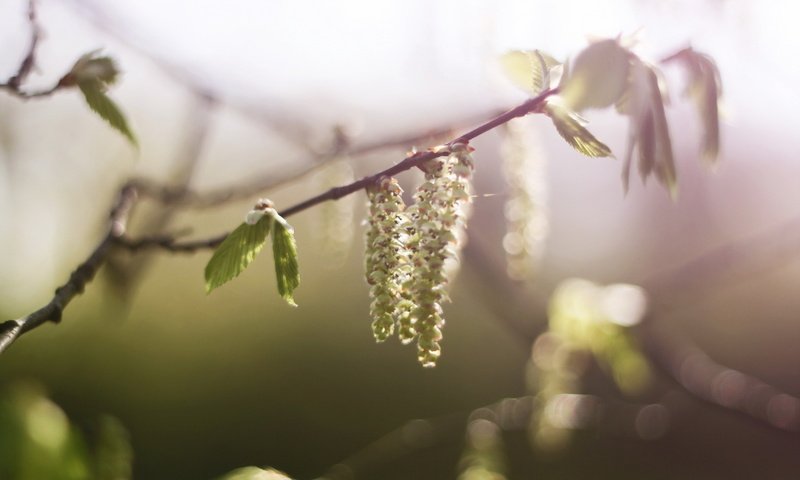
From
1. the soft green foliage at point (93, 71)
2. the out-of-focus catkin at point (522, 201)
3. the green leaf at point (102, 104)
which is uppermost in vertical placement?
the out-of-focus catkin at point (522, 201)

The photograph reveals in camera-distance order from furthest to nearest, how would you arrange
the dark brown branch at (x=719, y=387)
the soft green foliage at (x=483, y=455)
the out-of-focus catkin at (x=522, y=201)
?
1. the dark brown branch at (x=719, y=387)
2. the out-of-focus catkin at (x=522, y=201)
3. the soft green foliage at (x=483, y=455)

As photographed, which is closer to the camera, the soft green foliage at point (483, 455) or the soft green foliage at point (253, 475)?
the soft green foliage at point (253, 475)

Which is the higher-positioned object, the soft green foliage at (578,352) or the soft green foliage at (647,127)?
the soft green foliage at (578,352)

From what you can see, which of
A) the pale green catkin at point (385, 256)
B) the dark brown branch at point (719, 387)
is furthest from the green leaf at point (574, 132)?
the dark brown branch at point (719, 387)

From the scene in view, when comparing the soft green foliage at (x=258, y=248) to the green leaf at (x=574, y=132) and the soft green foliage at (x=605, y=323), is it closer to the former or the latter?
the green leaf at (x=574, y=132)

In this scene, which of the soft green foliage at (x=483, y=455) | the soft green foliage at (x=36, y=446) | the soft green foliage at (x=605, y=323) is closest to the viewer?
the soft green foliage at (x=36, y=446)

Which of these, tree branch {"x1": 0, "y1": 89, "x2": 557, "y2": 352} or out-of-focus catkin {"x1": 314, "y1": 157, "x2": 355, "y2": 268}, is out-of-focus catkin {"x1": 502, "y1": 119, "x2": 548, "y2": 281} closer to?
out-of-focus catkin {"x1": 314, "y1": 157, "x2": 355, "y2": 268}

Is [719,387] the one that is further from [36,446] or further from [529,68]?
[36,446]

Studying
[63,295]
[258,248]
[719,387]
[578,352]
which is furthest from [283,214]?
[719,387]
